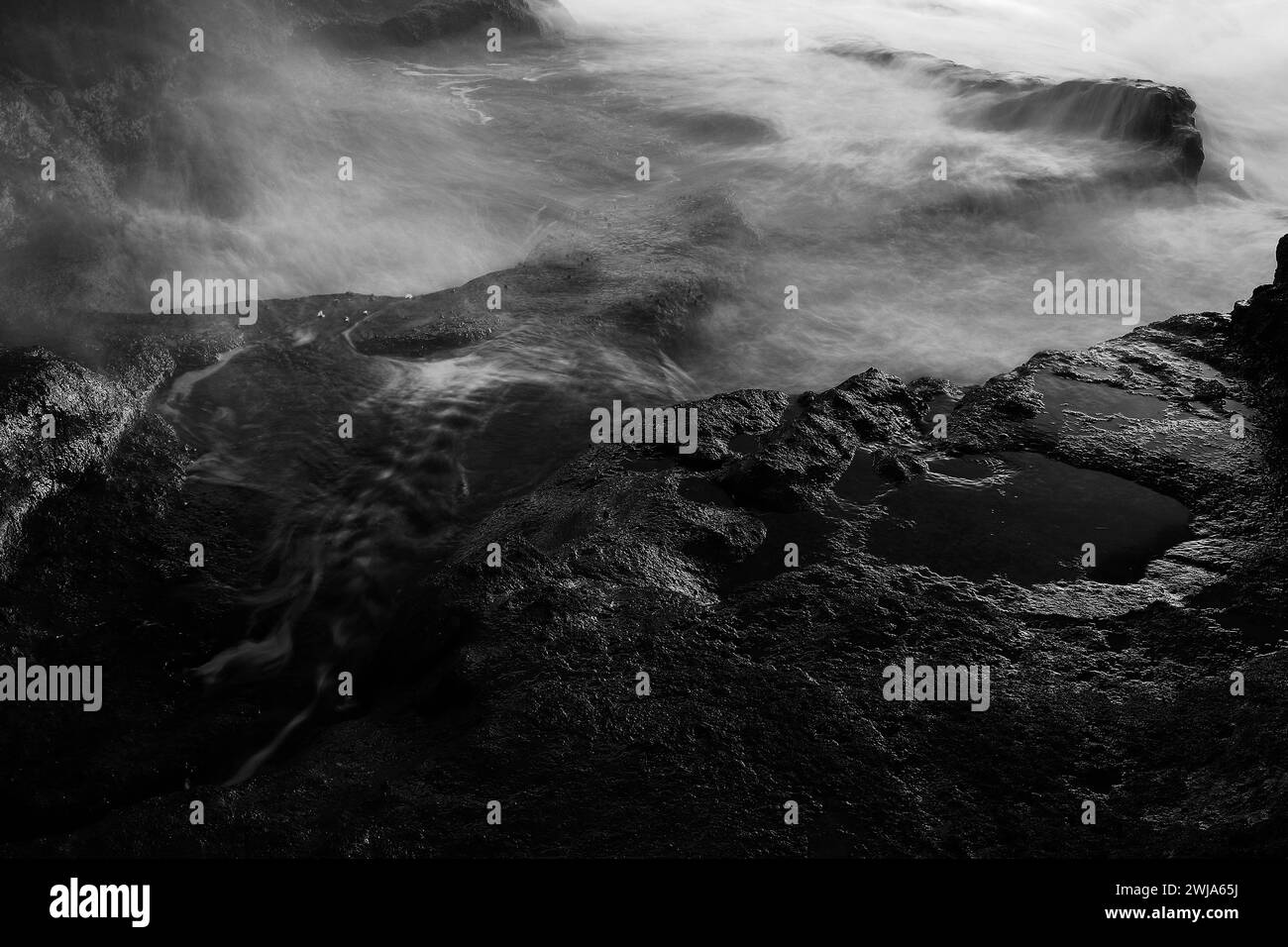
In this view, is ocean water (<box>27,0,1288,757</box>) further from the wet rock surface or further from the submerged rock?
the wet rock surface

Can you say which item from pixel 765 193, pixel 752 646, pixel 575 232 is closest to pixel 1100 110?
pixel 765 193

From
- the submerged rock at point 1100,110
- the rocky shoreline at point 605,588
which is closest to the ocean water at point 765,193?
the submerged rock at point 1100,110

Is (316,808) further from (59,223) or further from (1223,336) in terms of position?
(1223,336)

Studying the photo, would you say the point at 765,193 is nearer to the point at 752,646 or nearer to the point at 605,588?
the point at 605,588

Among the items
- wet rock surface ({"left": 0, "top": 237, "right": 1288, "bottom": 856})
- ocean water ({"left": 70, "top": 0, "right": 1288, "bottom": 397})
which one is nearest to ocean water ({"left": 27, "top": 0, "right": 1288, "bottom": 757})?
ocean water ({"left": 70, "top": 0, "right": 1288, "bottom": 397})

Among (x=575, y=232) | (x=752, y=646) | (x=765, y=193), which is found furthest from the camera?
(x=765, y=193)

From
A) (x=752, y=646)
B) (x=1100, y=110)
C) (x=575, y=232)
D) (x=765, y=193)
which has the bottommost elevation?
(x=752, y=646)
